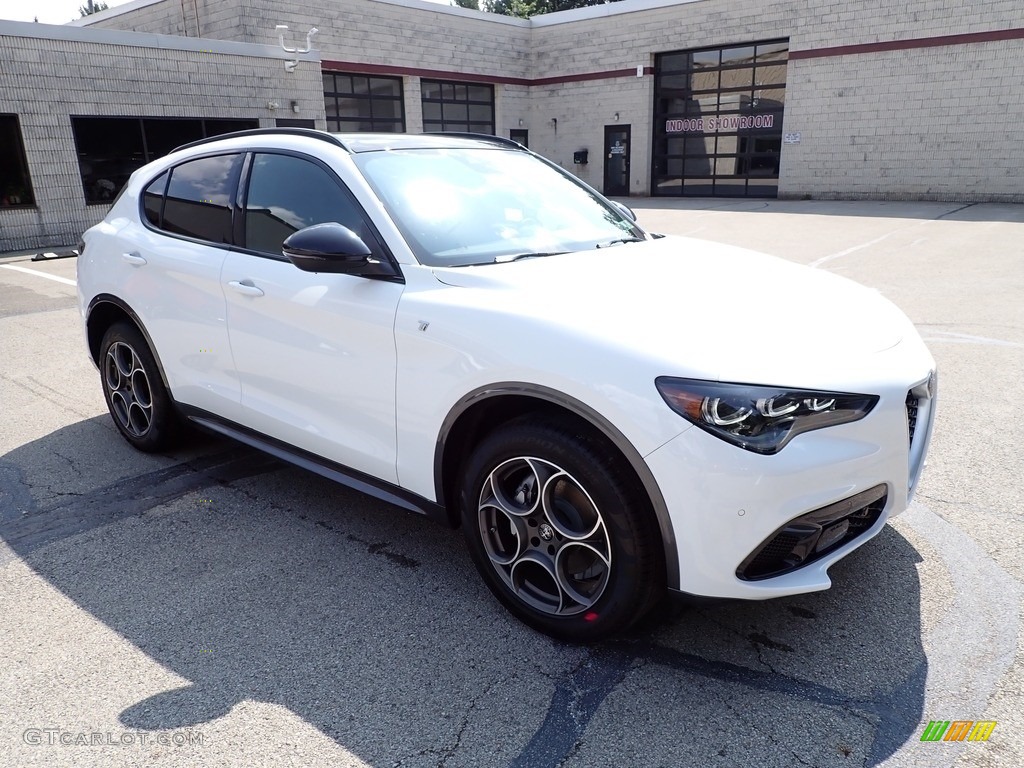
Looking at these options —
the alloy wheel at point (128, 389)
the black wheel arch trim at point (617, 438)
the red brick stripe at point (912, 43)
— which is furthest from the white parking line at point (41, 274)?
the red brick stripe at point (912, 43)

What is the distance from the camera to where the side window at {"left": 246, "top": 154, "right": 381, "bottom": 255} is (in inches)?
128

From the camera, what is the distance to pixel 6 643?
9.35 ft

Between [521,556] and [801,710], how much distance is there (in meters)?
1.01

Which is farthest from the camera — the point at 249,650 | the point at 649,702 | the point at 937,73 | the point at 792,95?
the point at 792,95

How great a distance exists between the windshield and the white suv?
1 cm

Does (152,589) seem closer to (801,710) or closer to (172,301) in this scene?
(172,301)

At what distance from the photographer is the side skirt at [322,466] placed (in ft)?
10.0

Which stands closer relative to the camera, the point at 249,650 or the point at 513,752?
the point at 513,752

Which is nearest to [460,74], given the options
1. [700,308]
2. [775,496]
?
[700,308]

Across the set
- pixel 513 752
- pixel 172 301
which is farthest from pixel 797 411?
pixel 172 301

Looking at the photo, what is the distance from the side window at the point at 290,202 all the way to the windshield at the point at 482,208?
147mm

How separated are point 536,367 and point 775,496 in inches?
32.6

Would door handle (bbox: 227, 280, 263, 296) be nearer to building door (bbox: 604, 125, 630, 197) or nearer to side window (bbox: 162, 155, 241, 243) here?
side window (bbox: 162, 155, 241, 243)

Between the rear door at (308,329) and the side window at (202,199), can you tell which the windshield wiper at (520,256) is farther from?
the side window at (202,199)
